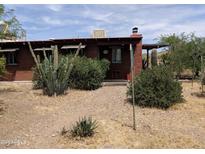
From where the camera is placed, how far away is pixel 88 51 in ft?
77.7

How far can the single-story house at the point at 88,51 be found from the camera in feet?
75.9

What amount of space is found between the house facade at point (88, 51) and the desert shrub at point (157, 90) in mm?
10087

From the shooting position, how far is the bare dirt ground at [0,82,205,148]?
7.95 meters

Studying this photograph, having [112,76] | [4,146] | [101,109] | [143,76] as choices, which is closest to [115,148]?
[4,146]

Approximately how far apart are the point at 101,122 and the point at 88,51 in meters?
14.4

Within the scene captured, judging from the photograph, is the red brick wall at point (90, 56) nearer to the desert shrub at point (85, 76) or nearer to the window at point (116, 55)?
the window at point (116, 55)

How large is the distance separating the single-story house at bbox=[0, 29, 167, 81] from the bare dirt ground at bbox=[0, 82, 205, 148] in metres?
8.90

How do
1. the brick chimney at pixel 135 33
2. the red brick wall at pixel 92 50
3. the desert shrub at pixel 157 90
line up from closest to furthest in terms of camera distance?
the desert shrub at pixel 157 90, the brick chimney at pixel 135 33, the red brick wall at pixel 92 50

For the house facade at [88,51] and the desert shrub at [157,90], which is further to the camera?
the house facade at [88,51]

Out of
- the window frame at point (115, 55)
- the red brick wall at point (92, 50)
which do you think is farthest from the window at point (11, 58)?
the window frame at point (115, 55)

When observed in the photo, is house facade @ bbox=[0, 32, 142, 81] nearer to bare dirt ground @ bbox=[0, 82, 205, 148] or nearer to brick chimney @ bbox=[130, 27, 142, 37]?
brick chimney @ bbox=[130, 27, 142, 37]

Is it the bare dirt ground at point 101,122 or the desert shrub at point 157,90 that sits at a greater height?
the desert shrub at point 157,90

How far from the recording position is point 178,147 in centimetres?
782

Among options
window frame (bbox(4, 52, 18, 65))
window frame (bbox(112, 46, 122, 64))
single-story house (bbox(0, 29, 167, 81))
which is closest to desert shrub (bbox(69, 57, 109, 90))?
single-story house (bbox(0, 29, 167, 81))
